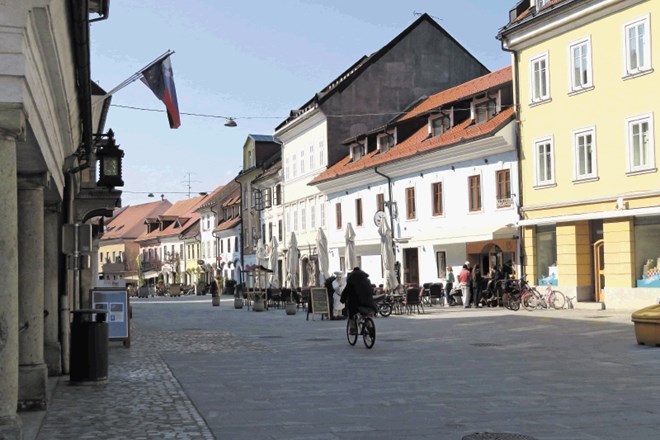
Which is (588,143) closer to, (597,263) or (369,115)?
(597,263)

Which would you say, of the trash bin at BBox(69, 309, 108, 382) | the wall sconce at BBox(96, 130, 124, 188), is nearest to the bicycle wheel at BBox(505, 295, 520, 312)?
the wall sconce at BBox(96, 130, 124, 188)

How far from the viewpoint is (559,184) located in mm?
32875

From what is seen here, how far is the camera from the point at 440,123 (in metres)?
42.6

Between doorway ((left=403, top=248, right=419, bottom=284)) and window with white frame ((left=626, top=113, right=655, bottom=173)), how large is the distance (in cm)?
1526

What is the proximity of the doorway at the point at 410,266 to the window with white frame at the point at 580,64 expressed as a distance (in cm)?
1347

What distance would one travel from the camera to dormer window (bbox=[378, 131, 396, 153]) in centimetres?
4718

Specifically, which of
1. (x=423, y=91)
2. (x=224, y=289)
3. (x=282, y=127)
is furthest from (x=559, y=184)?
(x=224, y=289)

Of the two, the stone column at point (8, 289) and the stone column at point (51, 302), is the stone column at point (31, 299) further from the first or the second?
the stone column at point (51, 302)

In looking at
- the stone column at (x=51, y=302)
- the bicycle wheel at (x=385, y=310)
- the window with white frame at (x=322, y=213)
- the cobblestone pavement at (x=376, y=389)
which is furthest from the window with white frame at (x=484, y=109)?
the stone column at (x=51, y=302)

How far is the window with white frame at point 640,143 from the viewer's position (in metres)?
28.7

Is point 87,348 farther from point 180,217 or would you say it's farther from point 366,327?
point 180,217

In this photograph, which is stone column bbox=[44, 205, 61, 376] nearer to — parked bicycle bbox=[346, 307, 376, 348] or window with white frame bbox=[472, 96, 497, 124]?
parked bicycle bbox=[346, 307, 376, 348]

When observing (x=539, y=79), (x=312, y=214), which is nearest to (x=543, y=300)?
(x=539, y=79)

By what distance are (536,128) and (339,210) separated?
19540 mm
